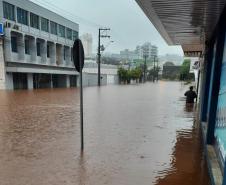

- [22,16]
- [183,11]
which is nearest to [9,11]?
[22,16]

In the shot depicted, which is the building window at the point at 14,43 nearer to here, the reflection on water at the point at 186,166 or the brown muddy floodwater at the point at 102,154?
the brown muddy floodwater at the point at 102,154

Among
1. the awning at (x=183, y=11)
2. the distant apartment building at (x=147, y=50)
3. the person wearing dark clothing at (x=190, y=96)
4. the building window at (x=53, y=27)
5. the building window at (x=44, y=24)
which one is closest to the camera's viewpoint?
the awning at (x=183, y=11)

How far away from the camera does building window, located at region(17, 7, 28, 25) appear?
3106cm

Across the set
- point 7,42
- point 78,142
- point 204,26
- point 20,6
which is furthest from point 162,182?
point 20,6

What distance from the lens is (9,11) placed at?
1152 inches

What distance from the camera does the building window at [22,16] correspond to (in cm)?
3106

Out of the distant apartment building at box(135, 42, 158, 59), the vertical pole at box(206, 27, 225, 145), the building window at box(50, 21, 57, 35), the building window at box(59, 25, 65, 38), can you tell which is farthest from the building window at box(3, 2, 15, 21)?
the distant apartment building at box(135, 42, 158, 59)

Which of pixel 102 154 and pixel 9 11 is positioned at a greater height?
pixel 9 11

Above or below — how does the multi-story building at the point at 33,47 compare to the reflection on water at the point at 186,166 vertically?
above

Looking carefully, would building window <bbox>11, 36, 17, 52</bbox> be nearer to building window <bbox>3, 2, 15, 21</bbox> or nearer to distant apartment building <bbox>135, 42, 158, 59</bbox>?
building window <bbox>3, 2, 15, 21</bbox>

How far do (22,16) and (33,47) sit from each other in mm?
3969

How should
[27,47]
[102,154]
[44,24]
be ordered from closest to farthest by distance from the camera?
[102,154] → [27,47] → [44,24]

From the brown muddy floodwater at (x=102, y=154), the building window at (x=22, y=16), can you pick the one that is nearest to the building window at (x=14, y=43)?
the building window at (x=22, y=16)

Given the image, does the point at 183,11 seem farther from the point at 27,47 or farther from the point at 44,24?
the point at 44,24
